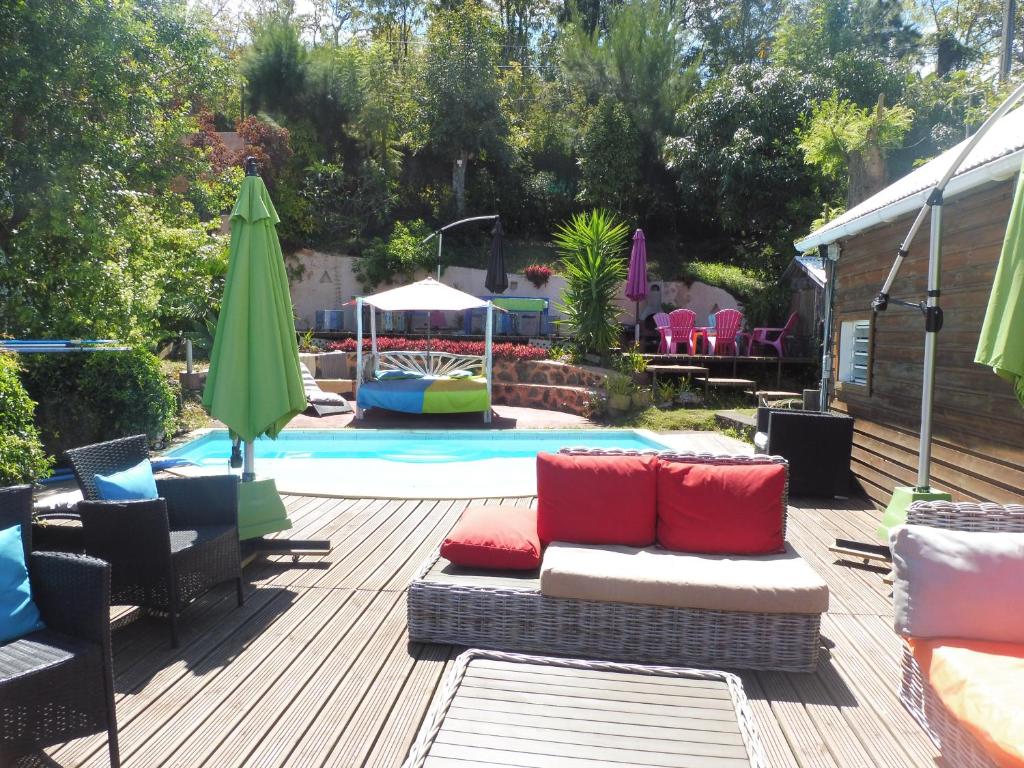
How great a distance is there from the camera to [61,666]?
2.04 meters

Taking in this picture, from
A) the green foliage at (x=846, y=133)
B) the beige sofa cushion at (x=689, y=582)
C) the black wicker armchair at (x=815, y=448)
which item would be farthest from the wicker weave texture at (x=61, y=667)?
the green foliage at (x=846, y=133)

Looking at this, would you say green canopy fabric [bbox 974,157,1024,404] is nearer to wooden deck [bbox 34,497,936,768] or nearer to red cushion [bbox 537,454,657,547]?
wooden deck [bbox 34,497,936,768]

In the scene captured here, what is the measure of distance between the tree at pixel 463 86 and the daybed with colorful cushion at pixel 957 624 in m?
19.0

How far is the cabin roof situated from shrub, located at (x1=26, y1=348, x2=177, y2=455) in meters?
6.64

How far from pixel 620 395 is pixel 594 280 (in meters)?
1.86

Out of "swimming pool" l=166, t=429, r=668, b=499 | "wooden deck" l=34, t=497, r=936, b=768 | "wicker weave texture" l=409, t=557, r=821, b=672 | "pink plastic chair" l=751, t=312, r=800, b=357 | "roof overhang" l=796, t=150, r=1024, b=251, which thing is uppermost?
"roof overhang" l=796, t=150, r=1024, b=251

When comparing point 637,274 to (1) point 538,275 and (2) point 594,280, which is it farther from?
(1) point 538,275

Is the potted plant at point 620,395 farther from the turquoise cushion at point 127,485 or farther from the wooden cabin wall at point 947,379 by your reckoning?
the turquoise cushion at point 127,485

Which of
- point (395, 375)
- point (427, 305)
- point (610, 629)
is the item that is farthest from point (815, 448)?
point (395, 375)

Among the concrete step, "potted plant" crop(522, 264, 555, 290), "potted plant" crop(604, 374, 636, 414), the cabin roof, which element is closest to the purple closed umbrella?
the concrete step

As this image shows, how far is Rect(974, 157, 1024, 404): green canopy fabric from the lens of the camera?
262 centimetres

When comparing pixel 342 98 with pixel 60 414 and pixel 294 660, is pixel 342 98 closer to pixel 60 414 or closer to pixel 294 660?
pixel 60 414

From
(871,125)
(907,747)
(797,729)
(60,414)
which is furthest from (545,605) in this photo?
(871,125)

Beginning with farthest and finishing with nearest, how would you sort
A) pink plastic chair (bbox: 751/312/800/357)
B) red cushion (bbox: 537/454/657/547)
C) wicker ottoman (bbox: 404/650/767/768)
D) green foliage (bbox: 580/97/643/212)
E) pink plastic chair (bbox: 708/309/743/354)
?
green foliage (bbox: 580/97/643/212) → pink plastic chair (bbox: 751/312/800/357) → pink plastic chair (bbox: 708/309/743/354) → red cushion (bbox: 537/454/657/547) → wicker ottoman (bbox: 404/650/767/768)
